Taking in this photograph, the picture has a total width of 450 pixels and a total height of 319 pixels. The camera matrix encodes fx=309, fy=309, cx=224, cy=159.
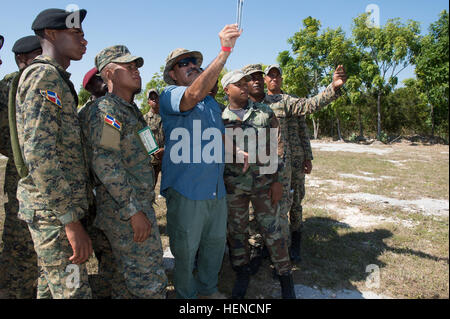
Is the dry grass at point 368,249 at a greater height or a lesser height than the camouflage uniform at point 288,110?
lesser

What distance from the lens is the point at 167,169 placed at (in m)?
2.62

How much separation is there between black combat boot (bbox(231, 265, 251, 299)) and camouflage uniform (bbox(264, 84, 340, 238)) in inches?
24.3

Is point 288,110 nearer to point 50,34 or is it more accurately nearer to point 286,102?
point 286,102

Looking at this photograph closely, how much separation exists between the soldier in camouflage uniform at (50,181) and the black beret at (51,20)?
0.23 m

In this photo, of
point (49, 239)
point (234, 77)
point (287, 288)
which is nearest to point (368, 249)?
point (287, 288)

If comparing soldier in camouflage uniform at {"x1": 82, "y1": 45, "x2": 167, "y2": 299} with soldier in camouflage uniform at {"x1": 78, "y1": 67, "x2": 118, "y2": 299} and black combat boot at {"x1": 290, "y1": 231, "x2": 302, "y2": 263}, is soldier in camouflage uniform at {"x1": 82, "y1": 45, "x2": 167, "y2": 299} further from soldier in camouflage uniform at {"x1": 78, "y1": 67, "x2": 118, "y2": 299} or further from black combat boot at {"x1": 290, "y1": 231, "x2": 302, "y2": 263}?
black combat boot at {"x1": 290, "y1": 231, "x2": 302, "y2": 263}

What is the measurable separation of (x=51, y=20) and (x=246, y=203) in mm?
2187

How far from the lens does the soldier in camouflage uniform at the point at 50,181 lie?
1694 millimetres

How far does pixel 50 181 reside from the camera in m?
1.70

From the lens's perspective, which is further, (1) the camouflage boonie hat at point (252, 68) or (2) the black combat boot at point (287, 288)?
(1) the camouflage boonie hat at point (252, 68)

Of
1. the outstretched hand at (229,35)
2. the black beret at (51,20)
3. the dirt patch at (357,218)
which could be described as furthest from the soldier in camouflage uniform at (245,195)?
the dirt patch at (357,218)

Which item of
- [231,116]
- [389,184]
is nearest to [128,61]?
[231,116]

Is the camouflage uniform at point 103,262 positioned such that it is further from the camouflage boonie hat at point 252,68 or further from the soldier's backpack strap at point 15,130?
the camouflage boonie hat at point 252,68
